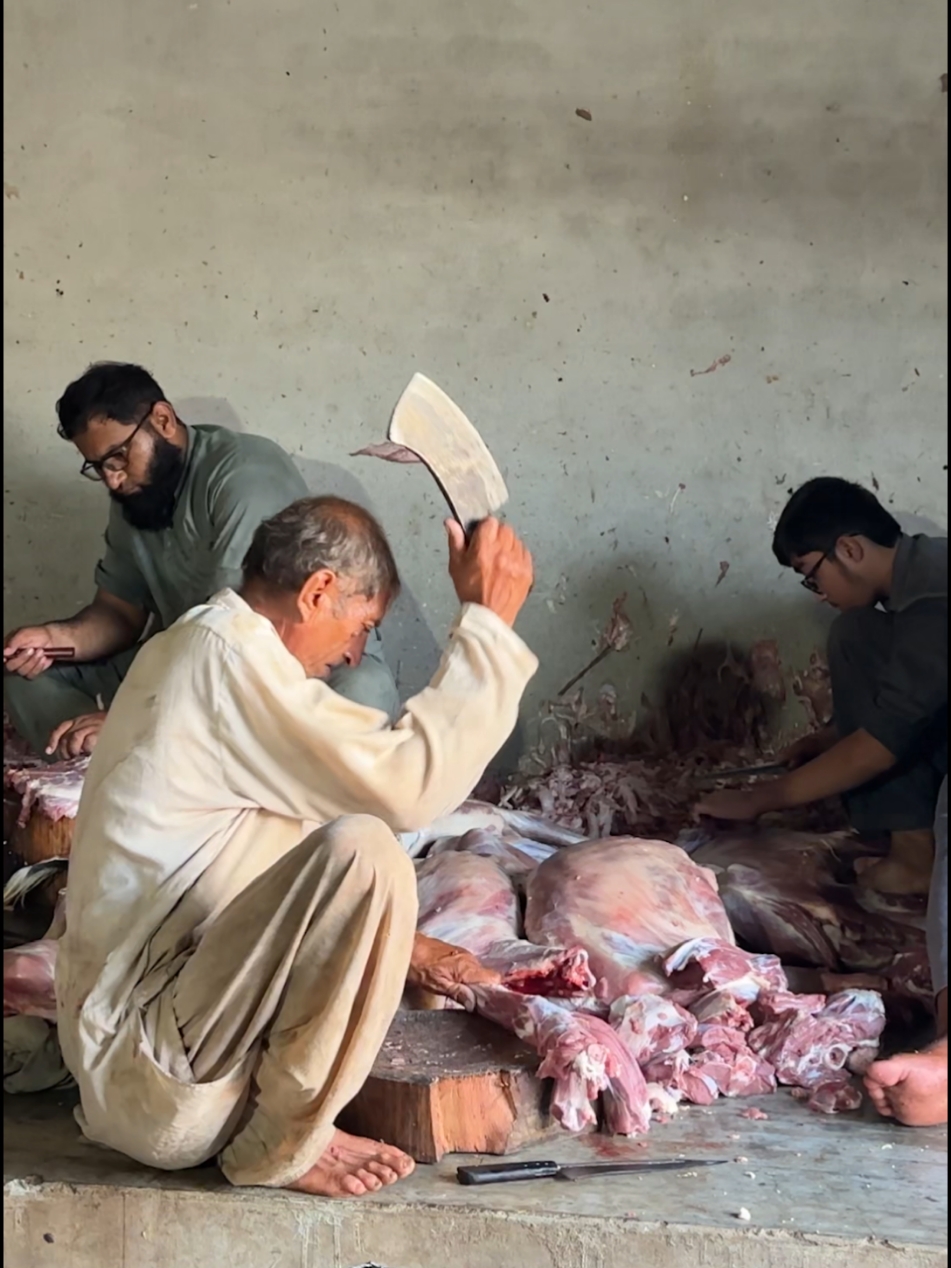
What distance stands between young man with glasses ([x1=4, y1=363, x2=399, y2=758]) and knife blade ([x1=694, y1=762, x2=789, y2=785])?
919mm

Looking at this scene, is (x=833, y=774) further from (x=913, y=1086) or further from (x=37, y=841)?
(x=37, y=841)

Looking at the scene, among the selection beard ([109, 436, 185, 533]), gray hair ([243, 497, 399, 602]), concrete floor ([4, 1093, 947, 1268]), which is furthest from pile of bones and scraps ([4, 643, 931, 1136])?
gray hair ([243, 497, 399, 602])

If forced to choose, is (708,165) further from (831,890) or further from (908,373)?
(831,890)

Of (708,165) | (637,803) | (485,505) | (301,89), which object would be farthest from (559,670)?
(301,89)

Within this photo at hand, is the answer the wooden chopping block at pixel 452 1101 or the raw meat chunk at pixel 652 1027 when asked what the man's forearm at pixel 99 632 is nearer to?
the wooden chopping block at pixel 452 1101

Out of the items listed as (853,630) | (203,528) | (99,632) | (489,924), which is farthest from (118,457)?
(853,630)

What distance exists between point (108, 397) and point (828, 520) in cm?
185

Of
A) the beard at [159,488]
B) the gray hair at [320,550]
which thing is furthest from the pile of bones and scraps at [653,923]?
the gray hair at [320,550]

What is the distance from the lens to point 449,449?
2.31 m

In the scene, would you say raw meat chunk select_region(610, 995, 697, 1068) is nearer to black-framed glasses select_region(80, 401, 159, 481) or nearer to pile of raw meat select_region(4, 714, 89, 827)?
pile of raw meat select_region(4, 714, 89, 827)

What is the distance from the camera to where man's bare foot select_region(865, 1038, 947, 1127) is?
91.7 inches

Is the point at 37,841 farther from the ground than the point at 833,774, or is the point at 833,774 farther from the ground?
the point at 833,774

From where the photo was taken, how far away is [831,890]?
10.0 feet

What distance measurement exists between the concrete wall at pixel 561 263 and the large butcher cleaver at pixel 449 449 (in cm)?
104
